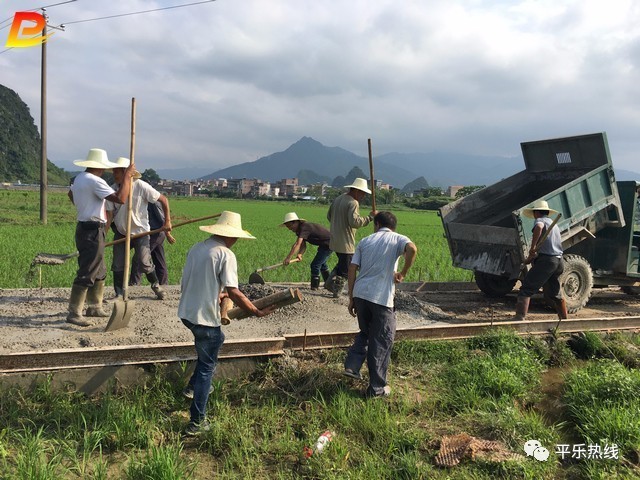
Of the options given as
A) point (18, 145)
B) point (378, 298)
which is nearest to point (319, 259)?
point (378, 298)

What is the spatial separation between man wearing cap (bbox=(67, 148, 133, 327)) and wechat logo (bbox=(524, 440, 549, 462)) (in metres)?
4.38

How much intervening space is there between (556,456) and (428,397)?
115 cm

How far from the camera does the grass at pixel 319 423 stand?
3.52 m

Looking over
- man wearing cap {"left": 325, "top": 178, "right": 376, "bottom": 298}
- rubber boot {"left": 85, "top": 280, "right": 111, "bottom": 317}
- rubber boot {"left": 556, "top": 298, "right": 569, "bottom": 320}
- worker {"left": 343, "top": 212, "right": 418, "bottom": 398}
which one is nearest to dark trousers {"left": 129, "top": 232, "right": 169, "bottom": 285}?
rubber boot {"left": 85, "top": 280, "right": 111, "bottom": 317}

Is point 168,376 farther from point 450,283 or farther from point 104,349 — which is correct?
point 450,283

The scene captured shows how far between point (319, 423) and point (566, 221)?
4991 millimetres

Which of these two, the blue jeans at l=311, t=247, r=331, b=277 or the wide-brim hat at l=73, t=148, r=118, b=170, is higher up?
the wide-brim hat at l=73, t=148, r=118, b=170

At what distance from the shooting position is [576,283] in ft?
24.4

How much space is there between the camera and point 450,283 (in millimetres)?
9438

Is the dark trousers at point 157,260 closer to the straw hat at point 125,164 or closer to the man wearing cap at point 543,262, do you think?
the straw hat at point 125,164

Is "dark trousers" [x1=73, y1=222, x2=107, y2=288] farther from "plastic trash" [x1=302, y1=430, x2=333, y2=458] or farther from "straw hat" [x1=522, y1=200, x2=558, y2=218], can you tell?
A: "straw hat" [x1=522, y1=200, x2=558, y2=218]

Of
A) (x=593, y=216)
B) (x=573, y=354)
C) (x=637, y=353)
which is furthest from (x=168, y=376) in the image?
(x=593, y=216)

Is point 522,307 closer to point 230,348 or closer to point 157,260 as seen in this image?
point 230,348

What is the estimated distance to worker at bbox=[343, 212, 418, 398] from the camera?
4.48m
